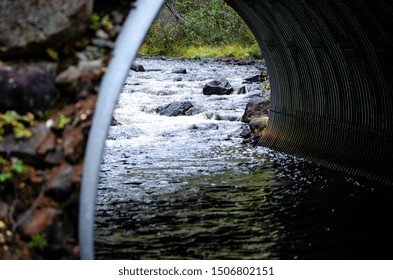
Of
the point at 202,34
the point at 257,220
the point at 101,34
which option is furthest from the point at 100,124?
the point at 202,34

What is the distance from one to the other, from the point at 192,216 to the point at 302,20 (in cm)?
415

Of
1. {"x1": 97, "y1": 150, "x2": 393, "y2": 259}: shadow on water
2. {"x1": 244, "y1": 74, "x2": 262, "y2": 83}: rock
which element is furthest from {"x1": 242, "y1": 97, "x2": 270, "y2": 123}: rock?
{"x1": 244, "y1": 74, "x2": 262, "y2": 83}: rock

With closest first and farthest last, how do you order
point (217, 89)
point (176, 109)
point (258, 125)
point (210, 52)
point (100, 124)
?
point (100, 124)
point (258, 125)
point (176, 109)
point (217, 89)
point (210, 52)

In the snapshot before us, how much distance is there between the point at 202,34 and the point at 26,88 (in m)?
38.9

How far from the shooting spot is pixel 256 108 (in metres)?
16.7

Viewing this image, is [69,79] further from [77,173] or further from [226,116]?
[226,116]

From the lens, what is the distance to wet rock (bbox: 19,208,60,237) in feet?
15.6

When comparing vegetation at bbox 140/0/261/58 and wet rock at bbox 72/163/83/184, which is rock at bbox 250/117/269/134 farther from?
vegetation at bbox 140/0/261/58

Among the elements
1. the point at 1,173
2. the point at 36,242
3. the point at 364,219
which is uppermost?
the point at 1,173

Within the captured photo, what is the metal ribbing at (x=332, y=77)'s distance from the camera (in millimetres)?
9594

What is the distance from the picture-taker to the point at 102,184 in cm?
1059
